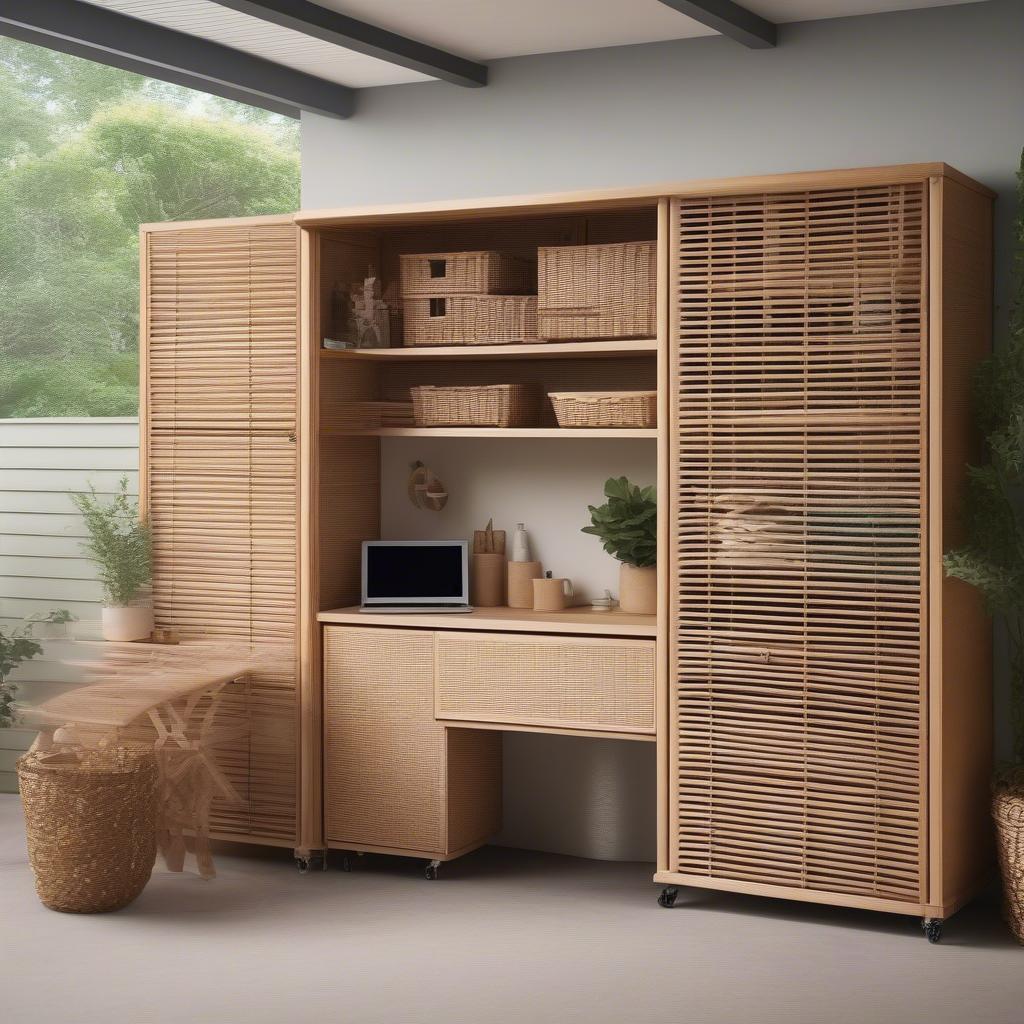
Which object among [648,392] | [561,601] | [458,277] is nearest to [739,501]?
[648,392]

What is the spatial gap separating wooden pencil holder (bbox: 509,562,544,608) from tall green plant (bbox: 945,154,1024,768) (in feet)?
5.23

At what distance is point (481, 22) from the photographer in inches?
203

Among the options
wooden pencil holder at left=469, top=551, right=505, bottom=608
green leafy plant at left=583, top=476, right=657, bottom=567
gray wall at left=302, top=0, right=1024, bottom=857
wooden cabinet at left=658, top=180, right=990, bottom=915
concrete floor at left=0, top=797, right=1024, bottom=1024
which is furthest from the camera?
wooden pencil holder at left=469, top=551, right=505, bottom=608

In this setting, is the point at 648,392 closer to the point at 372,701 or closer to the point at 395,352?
the point at 395,352

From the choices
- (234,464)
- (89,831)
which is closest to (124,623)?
(234,464)

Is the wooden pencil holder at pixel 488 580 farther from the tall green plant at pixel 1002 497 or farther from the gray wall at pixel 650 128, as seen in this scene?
the tall green plant at pixel 1002 497

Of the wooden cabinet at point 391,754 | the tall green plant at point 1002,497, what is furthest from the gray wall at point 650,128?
the wooden cabinet at point 391,754

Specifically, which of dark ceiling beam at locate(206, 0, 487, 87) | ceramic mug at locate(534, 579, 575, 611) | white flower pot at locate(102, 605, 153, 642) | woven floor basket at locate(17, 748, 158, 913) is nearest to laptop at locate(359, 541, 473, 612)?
ceramic mug at locate(534, 579, 575, 611)

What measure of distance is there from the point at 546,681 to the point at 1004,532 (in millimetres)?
1554

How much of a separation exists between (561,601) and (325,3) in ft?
7.23

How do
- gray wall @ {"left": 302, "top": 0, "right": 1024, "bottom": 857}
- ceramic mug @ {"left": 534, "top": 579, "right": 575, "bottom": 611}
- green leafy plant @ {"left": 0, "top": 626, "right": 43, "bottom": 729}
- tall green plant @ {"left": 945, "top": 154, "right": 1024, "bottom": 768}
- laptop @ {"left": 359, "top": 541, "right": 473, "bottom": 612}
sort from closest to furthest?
tall green plant @ {"left": 945, "top": 154, "right": 1024, "bottom": 768}, gray wall @ {"left": 302, "top": 0, "right": 1024, "bottom": 857}, ceramic mug @ {"left": 534, "top": 579, "right": 575, "bottom": 611}, laptop @ {"left": 359, "top": 541, "right": 473, "bottom": 612}, green leafy plant @ {"left": 0, "top": 626, "right": 43, "bottom": 729}

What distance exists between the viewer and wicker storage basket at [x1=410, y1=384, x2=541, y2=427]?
5293mm

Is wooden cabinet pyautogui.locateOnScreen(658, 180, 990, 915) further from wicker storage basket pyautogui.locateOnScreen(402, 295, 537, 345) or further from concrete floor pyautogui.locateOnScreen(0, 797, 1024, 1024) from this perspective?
wicker storage basket pyautogui.locateOnScreen(402, 295, 537, 345)

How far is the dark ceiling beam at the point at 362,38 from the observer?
4.72 metres
